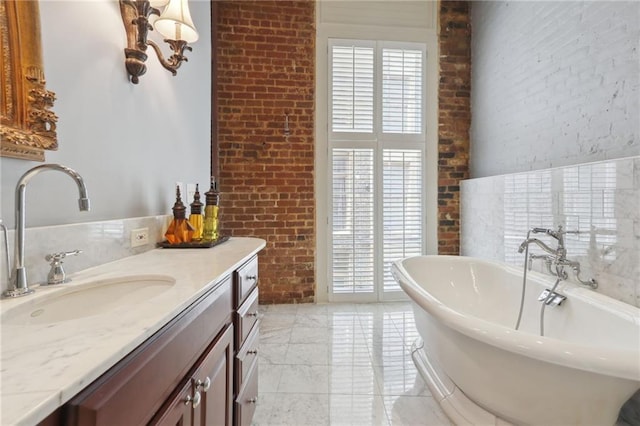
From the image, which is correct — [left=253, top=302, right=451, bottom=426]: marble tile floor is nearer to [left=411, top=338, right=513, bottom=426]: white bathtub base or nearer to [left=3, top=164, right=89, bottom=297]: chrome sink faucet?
[left=411, top=338, right=513, bottom=426]: white bathtub base

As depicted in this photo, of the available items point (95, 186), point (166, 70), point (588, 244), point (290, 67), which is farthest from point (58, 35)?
point (588, 244)

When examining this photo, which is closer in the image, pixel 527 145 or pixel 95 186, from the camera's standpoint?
pixel 95 186

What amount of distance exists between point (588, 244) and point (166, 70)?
2547mm

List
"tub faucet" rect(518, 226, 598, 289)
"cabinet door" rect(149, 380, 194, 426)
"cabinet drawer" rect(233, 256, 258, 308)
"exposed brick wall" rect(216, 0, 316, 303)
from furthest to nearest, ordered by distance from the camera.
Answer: "exposed brick wall" rect(216, 0, 316, 303)
"tub faucet" rect(518, 226, 598, 289)
"cabinet drawer" rect(233, 256, 258, 308)
"cabinet door" rect(149, 380, 194, 426)

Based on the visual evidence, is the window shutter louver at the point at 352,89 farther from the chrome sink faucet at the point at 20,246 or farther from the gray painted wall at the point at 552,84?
the chrome sink faucet at the point at 20,246

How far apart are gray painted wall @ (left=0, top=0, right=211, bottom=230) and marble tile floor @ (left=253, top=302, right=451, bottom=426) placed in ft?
4.07

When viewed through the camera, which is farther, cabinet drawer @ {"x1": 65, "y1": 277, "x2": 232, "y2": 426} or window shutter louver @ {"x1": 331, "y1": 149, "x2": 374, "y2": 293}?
window shutter louver @ {"x1": 331, "y1": 149, "x2": 374, "y2": 293}

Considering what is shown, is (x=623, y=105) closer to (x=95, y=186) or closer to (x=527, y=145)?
(x=527, y=145)

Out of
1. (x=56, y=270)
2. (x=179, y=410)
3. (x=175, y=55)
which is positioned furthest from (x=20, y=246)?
(x=175, y=55)

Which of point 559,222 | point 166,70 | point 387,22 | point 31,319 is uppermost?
point 387,22

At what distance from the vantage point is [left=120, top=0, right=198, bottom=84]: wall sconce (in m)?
1.23

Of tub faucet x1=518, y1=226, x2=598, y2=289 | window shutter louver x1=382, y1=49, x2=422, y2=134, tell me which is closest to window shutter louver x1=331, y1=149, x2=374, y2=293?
window shutter louver x1=382, y1=49, x2=422, y2=134

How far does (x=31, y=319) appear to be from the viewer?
680mm

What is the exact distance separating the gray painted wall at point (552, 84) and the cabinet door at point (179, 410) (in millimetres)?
2273
